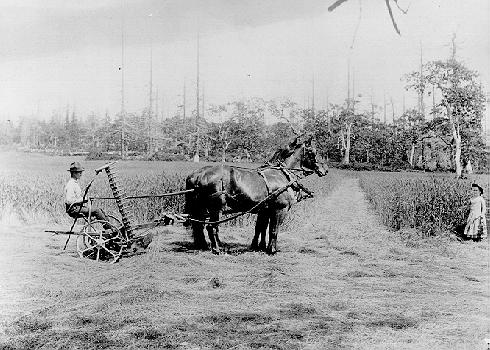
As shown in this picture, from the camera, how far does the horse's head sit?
8.59 m

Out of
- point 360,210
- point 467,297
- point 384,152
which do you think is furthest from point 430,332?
point 384,152

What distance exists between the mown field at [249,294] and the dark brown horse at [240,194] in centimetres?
55

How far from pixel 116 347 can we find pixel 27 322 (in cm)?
115

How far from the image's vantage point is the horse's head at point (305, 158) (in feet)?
28.2

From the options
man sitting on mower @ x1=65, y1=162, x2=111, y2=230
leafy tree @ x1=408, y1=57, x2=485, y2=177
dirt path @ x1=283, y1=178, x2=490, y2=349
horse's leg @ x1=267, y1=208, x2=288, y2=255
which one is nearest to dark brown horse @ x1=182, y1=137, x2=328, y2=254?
horse's leg @ x1=267, y1=208, x2=288, y2=255

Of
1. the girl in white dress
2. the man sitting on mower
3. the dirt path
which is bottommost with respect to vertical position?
the dirt path

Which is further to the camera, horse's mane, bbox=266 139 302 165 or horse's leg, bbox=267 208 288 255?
horse's mane, bbox=266 139 302 165

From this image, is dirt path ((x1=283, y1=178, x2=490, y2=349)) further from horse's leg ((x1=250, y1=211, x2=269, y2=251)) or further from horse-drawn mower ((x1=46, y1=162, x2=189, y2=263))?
horse-drawn mower ((x1=46, y1=162, x2=189, y2=263))

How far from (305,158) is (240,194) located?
156 cm

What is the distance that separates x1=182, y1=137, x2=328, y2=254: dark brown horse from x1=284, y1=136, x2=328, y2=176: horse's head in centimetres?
6

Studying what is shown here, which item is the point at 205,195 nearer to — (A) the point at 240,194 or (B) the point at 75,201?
(A) the point at 240,194

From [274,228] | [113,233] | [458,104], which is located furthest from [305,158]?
[458,104]

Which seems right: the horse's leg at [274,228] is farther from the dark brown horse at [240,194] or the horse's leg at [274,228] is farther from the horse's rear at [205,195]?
the horse's rear at [205,195]

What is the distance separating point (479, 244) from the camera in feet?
33.7
